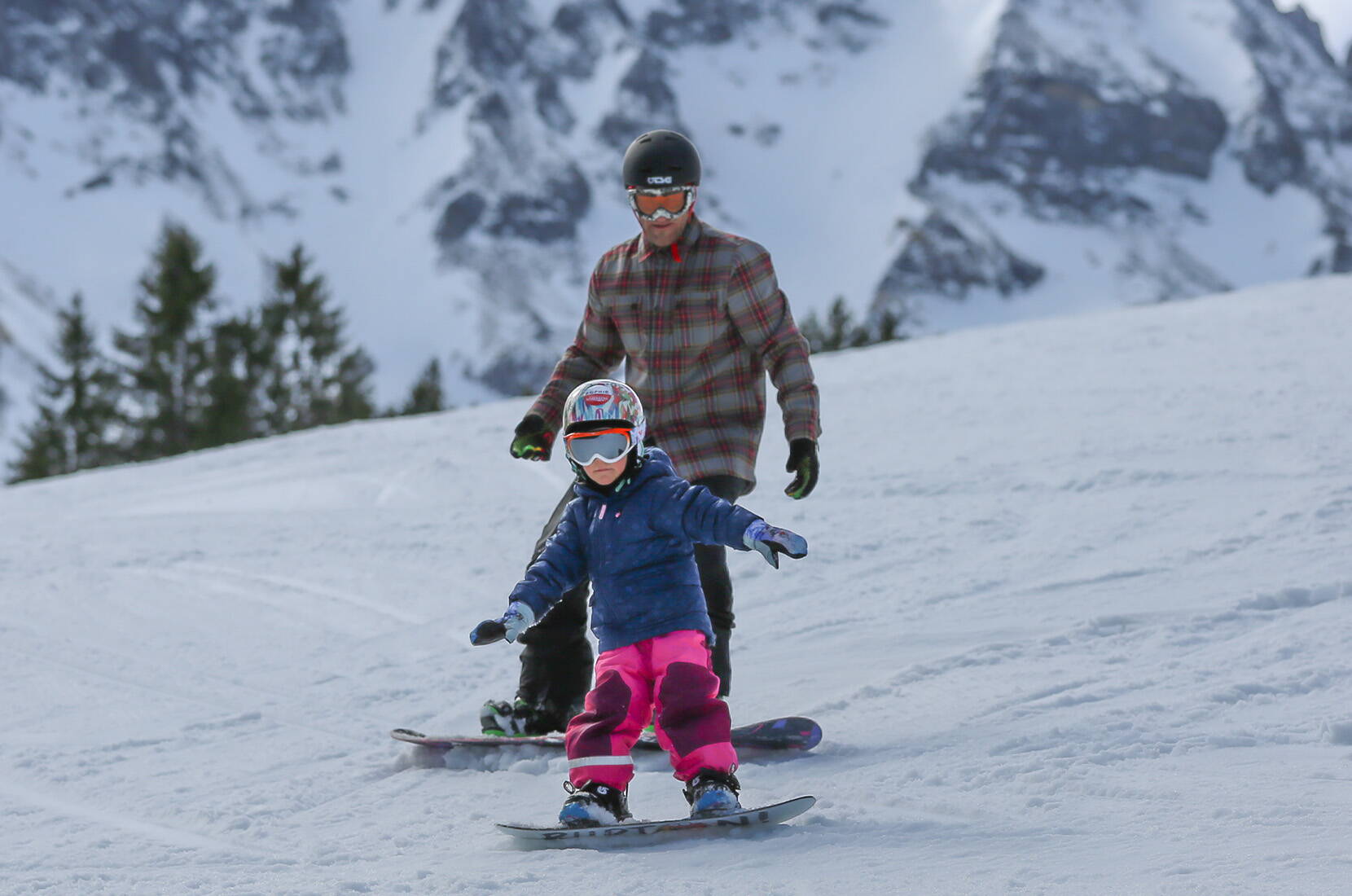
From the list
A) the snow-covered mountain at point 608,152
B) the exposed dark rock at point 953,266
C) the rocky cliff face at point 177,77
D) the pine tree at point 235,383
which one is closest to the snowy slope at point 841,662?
the pine tree at point 235,383

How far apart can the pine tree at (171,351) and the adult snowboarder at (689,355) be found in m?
33.2

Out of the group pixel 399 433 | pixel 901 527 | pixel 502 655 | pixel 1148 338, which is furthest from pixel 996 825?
pixel 1148 338

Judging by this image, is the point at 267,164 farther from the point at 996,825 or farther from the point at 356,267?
the point at 996,825

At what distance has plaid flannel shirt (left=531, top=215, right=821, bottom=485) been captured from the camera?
13.5 ft

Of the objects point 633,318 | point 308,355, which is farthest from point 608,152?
point 633,318

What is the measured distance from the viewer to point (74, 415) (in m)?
37.6

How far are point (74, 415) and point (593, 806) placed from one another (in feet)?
125

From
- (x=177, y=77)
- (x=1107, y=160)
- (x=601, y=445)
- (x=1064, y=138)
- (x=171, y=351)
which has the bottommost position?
(x=601, y=445)

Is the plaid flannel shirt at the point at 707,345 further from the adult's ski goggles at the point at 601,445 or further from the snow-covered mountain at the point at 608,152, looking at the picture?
the snow-covered mountain at the point at 608,152

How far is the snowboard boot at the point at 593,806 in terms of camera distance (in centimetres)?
324

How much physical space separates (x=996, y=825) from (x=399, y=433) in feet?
32.2

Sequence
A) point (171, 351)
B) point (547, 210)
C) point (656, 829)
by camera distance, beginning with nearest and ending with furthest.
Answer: point (656, 829)
point (171, 351)
point (547, 210)

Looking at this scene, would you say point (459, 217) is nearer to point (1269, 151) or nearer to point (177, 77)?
point (177, 77)

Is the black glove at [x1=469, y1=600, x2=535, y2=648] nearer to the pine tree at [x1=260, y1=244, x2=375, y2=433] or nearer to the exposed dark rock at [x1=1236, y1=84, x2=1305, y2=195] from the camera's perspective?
the pine tree at [x1=260, y1=244, x2=375, y2=433]
